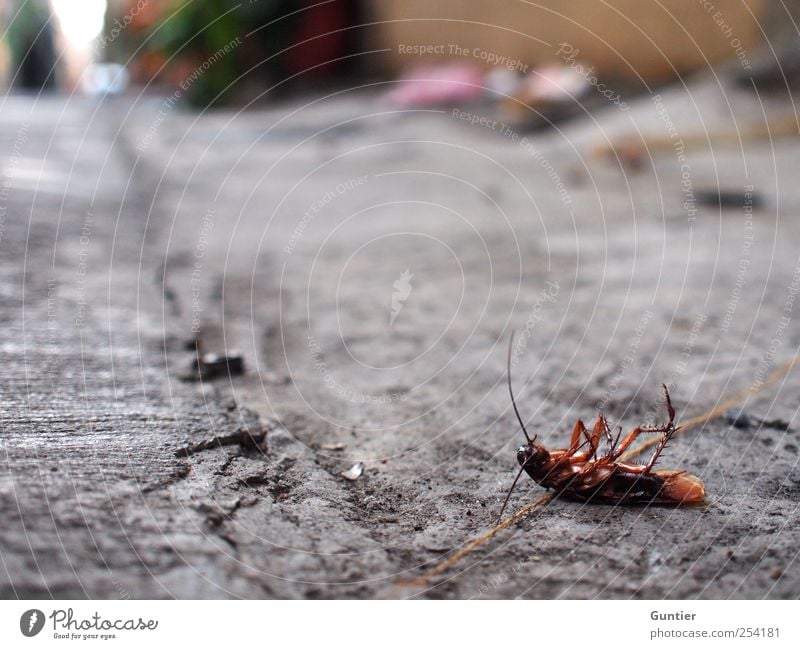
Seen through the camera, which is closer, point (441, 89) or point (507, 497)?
point (507, 497)

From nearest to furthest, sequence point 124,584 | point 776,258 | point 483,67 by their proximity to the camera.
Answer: point 124,584 → point 776,258 → point 483,67

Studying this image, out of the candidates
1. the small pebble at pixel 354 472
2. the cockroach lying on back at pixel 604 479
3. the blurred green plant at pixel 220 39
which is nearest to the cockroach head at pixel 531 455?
the cockroach lying on back at pixel 604 479

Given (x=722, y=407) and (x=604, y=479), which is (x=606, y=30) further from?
(x=604, y=479)

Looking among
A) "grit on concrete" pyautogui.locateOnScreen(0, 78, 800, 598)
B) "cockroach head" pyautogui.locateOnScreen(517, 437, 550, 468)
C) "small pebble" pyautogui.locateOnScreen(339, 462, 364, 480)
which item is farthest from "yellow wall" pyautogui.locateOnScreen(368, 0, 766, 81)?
"cockroach head" pyautogui.locateOnScreen(517, 437, 550, 468)

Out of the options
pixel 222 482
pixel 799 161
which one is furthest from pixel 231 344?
pixel 799 161

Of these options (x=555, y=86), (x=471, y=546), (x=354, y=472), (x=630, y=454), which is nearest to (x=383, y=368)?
(x=354, y=472)

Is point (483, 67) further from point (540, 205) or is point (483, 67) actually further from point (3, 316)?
point (3, 316)
